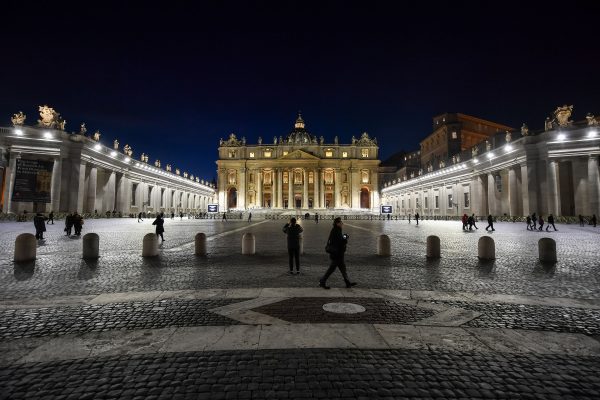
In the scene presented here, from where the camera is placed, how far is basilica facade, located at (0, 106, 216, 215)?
3400 cm

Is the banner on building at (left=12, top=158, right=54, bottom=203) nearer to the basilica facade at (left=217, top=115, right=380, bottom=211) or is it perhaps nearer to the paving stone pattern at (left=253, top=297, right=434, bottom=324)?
the paving stone pattern at (left=253, top=297, right=434, bottom=324)

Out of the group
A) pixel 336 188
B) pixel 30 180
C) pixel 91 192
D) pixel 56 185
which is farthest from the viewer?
pixel 336 188

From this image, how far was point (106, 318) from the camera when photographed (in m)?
5.12

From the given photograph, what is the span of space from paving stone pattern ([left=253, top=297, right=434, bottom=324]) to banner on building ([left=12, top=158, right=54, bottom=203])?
1464 inches

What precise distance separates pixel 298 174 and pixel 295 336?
89.1 m

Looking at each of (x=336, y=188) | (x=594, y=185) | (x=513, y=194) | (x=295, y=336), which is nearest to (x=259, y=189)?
(x=336, y=188)

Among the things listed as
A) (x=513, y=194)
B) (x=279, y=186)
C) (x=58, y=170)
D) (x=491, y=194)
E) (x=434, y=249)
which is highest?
(x=279, y=186)

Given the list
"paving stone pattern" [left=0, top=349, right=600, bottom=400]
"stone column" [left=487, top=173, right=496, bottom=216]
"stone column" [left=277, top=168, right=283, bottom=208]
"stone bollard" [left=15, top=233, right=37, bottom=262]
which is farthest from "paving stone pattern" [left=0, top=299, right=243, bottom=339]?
"stone column" [left=277, top=168, right=283, bottom=208]

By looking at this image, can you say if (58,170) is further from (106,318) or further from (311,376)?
(311,376)

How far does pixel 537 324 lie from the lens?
490cm

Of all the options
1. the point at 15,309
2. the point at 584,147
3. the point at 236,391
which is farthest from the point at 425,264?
the point at 584,147

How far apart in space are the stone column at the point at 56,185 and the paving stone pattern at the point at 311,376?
149 ft

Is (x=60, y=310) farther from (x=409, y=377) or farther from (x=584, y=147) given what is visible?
(x=584, y=147)

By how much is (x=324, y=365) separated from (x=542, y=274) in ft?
26.4
